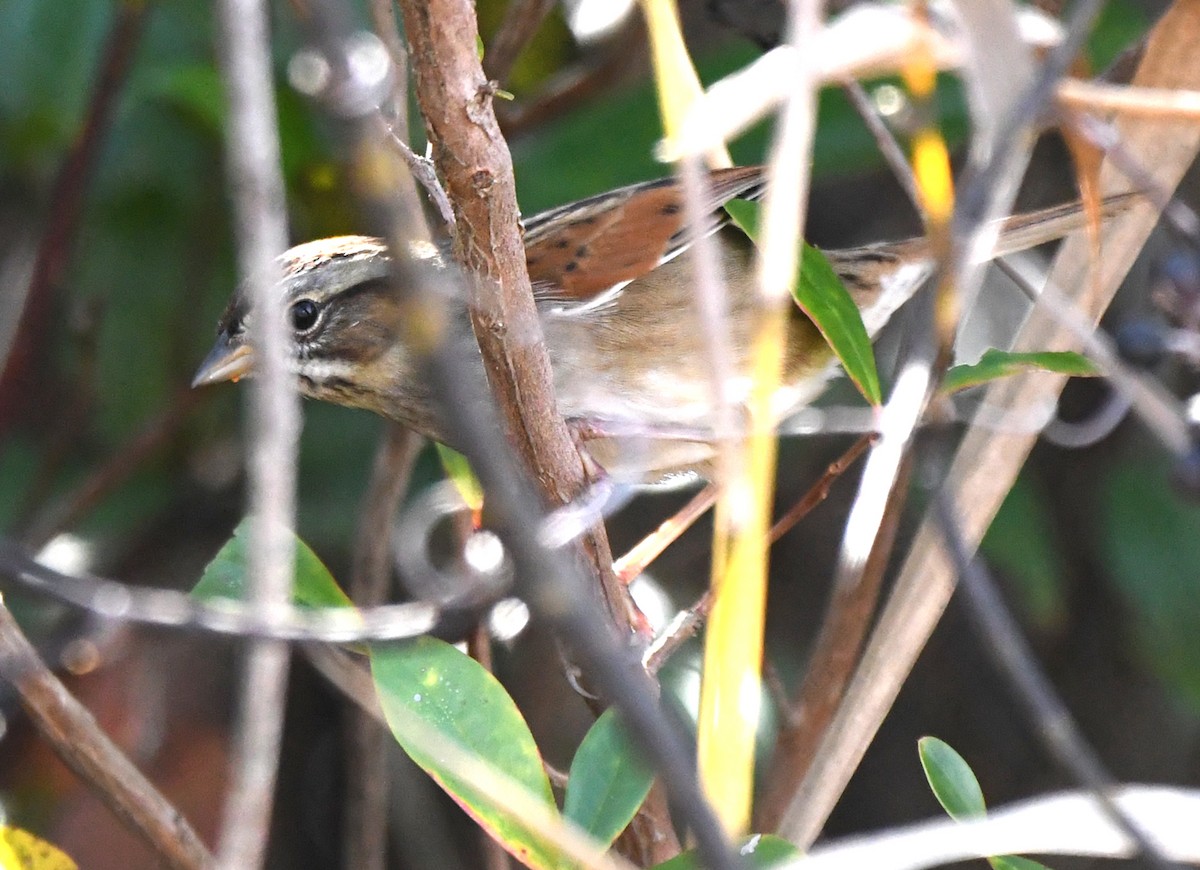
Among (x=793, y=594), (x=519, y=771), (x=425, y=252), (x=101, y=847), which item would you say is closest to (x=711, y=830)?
(x=519, y=771)

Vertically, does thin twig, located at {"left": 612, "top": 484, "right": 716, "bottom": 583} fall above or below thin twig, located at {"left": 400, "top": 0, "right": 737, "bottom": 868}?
above

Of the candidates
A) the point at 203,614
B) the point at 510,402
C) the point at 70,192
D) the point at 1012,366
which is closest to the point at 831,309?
the point at 1012,366

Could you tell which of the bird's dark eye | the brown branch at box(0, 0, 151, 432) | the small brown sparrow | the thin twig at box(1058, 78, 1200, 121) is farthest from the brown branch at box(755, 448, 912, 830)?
the brown branch at box(0, 0, 151, 432)

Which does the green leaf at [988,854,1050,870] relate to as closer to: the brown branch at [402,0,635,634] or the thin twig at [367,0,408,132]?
the brown branch at [402,0,635,634]

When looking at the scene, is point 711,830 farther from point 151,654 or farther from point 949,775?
point 151,654

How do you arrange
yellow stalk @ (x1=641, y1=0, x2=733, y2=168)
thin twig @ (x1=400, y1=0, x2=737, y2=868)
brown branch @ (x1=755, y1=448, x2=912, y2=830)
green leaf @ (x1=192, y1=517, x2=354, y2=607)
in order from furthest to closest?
brown branch @ (x1=755, y1=448, x2=912, y2=830) < green leaf @ (x1=192, y1=517, x2=354, y2=607) < yellow stalk @ (x1=641, y1=0, x2=733, y2=168) < thin twig @ (x1=400, y1=0, x2=737, y2=868)

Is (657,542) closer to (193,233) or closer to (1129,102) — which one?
(193,233)
